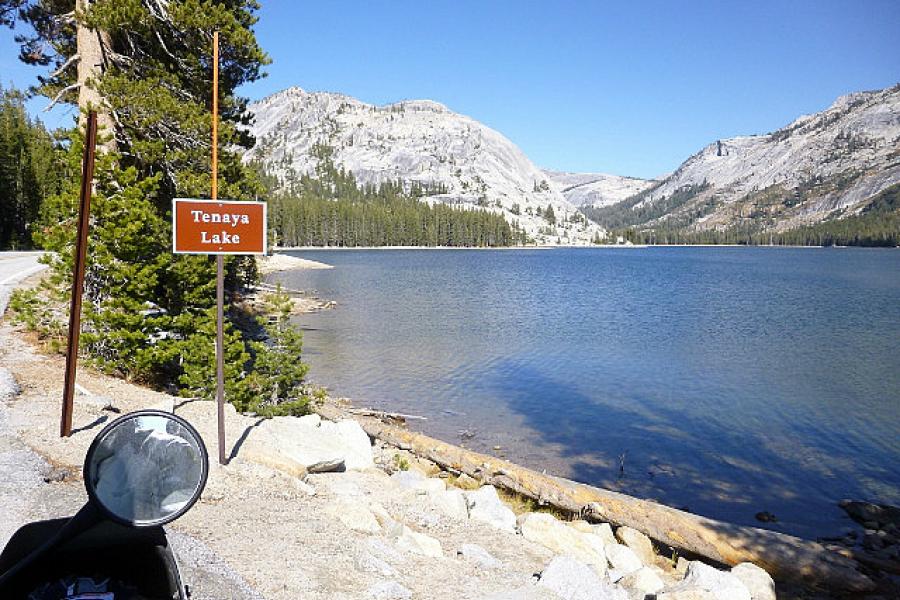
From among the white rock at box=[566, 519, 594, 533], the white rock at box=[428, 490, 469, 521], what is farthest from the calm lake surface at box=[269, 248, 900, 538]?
the white rock at box=[428, 490, 469, 521]

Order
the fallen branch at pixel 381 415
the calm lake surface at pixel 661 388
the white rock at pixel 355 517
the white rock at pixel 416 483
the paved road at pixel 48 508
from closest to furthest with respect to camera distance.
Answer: the paved road at pixel 48 508, the white rock at pixel 355 517, the white rock at pixel 416 483, the calm lake surface at pixel 661 388, the fallen branch at pixel 381 415

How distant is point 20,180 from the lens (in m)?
64.4

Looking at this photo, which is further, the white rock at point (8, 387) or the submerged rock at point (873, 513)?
the submerged rock at point (873, 513)

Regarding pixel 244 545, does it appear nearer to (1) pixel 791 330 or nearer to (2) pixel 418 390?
(2) pixel 418 390

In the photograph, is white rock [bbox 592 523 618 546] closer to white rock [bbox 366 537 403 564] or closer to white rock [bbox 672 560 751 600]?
white rock [bbox 672 560 751 600]

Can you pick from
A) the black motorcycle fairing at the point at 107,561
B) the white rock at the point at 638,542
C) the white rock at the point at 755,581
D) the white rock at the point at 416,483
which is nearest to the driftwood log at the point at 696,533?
the white rock at the point at 638,542

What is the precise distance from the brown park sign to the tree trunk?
315 inches

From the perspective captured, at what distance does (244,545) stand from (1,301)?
57.6 ft

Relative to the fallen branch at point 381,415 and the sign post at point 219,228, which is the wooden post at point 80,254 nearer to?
the sign post at point 219,228

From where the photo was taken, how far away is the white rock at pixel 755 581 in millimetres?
9273

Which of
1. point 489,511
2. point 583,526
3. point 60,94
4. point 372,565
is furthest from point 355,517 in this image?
point 60,94

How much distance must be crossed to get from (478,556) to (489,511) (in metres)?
2.77

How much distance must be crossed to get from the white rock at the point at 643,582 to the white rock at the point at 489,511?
1.99m

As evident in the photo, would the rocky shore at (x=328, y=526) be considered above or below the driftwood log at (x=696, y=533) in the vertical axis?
above
